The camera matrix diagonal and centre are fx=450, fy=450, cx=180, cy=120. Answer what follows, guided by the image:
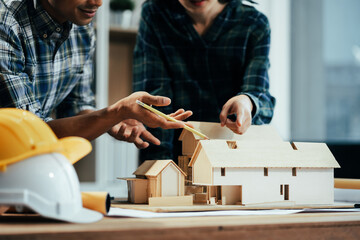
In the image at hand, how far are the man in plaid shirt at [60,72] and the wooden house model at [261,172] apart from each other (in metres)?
0.13

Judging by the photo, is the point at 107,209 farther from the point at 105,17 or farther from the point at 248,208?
the point at 105,17

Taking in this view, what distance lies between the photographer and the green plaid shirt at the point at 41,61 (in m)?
1.15

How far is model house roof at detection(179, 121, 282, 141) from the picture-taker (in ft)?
3.83

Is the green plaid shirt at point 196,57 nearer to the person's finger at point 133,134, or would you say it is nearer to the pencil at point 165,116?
the person's finger at point 133,134

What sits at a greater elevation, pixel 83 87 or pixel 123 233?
pixel 83 87

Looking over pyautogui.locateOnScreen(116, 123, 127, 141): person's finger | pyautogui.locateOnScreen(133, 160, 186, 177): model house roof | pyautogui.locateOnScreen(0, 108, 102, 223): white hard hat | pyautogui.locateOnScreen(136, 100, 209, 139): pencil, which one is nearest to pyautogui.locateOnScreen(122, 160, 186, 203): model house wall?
pyautogui.locateOnScreen(133, 160, 186, 177): model house roof

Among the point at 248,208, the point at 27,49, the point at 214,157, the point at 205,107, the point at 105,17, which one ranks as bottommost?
the point at 248,208

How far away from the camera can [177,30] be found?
60.0 inches

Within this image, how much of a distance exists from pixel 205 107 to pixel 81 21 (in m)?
0.50

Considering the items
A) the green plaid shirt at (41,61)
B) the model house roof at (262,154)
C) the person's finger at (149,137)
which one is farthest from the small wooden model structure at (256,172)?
the green plaid shirt at (41,61)

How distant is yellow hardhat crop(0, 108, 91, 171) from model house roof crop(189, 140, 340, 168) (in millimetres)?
361

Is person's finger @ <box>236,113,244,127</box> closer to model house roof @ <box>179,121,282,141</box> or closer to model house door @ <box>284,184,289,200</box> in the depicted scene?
model house roof @ <box>179,121,282,141</box>

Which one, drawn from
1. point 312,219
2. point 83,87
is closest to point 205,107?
point 83,87

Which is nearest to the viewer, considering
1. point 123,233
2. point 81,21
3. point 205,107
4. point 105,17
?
point 123,233
